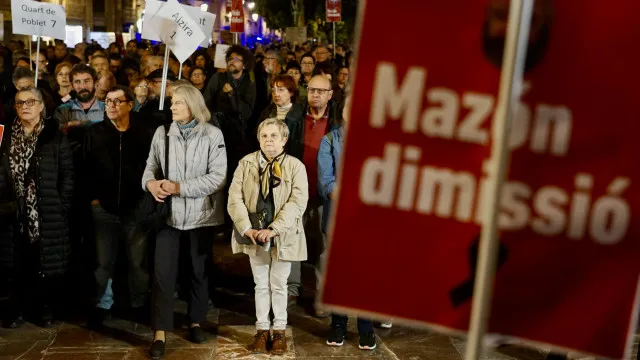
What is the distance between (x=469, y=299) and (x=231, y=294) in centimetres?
585

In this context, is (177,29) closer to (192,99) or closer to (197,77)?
(192,99)

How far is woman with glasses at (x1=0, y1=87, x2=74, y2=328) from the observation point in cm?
651

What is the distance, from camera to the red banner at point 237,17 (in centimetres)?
1563

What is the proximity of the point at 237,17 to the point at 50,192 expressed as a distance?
10.1 m

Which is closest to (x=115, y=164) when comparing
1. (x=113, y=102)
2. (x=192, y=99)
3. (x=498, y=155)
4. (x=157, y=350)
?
(x=113, y=102)

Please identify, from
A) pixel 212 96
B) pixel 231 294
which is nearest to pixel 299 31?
pixel 212 96

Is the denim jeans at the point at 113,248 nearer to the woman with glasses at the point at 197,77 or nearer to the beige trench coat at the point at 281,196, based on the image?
the beige trench coat at the point at 281,196

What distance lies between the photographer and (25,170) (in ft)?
21.5

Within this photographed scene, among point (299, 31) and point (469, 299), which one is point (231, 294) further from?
point (299, 31)

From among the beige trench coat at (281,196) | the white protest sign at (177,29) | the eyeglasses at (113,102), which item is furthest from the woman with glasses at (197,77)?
the beige trench coat at (281,196)

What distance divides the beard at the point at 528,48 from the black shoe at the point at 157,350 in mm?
4764

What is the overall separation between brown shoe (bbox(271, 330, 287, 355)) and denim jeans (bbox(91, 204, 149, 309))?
4.41 ft

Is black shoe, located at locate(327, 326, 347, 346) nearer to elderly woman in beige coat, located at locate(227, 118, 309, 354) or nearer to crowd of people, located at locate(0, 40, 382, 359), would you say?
crowd of people, located at locate(0, 40, 382, 359)

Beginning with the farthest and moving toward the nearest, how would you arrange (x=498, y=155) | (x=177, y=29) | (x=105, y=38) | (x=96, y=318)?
(x=105, y=38) < (x=177, y=29) < (x=96, y=318) < (x=498, y=155)
